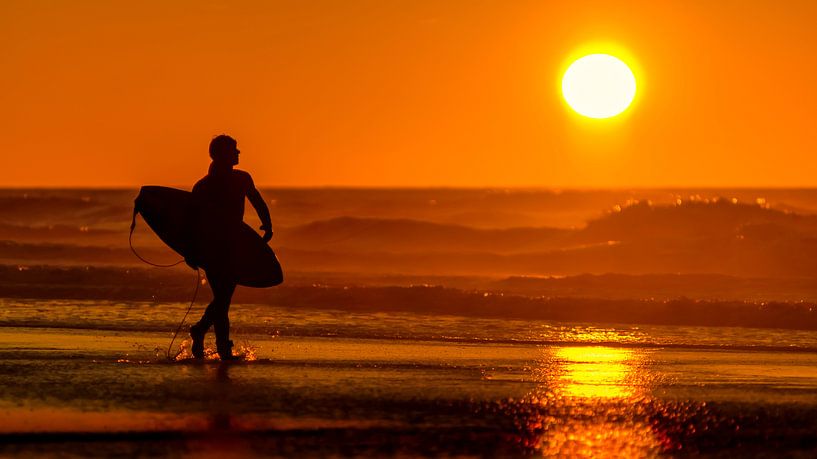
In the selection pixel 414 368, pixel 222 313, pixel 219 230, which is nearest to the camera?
pixel 414 368

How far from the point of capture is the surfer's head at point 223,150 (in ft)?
32.7

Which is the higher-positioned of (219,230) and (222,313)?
(219,230)

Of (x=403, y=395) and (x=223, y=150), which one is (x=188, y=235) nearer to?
(x=223, y=150)

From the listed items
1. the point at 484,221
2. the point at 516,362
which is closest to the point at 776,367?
the point at 516,362

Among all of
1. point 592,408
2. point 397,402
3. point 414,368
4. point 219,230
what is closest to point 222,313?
point 219,230

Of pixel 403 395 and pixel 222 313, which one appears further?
pixel 222 313

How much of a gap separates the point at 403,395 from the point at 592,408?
1.22 metres

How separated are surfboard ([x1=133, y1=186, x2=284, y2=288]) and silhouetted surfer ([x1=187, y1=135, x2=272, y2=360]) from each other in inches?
2.3

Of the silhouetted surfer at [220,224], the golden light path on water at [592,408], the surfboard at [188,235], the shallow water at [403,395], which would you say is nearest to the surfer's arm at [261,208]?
the silhouetted surfer at [220,224]

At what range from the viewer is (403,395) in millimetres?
8266

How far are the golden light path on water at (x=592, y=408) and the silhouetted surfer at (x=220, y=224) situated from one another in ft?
8.03

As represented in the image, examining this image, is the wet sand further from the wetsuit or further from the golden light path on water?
the wetsuit

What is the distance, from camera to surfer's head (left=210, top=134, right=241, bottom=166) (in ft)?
32.7

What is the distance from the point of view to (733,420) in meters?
7.48
